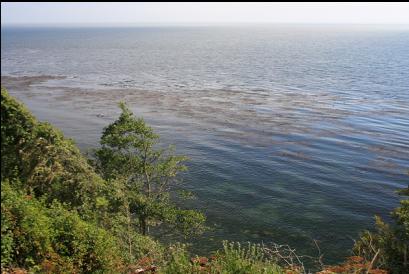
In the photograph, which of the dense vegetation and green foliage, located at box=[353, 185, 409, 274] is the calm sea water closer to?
the dense vegetation

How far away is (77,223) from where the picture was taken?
1909 centimetres

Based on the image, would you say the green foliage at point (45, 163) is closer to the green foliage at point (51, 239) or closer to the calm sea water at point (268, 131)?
the green foliage at point (51, 239)

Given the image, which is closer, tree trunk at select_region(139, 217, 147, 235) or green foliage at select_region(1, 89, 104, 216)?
green foliage at select_region(1, 89, 104, 216)

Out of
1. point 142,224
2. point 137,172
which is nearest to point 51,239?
point 142,224

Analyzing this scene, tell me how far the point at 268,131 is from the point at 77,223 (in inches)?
1770

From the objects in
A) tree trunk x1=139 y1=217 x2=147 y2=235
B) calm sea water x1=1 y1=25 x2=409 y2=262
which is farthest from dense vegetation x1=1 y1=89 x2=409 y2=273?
calm sea water x1=1 y1=25 x2=409 y2=262

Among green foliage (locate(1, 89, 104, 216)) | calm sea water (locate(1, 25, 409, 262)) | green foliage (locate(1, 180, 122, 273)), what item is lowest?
calm sea water (locate(1, 25, 409, 262))

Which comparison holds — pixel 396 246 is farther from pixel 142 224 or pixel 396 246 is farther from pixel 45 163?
pixel 45 163

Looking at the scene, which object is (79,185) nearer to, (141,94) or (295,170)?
(295,170)

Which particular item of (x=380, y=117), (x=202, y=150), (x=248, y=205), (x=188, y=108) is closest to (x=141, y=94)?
(x=188, y=108)

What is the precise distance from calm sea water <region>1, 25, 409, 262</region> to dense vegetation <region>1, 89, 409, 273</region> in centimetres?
1082

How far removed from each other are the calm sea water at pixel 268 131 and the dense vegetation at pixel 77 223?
35.5ft

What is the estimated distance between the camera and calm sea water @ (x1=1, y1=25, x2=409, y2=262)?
123 ft

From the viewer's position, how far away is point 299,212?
125 ft
